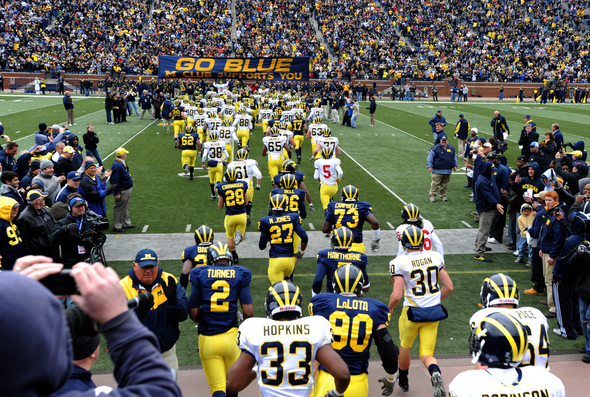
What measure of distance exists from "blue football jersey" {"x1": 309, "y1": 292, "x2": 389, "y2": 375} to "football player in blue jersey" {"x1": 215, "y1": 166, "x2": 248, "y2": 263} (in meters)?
5.15

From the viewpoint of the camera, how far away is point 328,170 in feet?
38.1

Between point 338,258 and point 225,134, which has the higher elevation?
point 225,134

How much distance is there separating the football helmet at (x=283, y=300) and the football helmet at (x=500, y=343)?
1419 millimetres

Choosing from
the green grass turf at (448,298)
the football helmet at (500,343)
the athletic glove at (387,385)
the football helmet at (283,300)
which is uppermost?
the football helmet at (500,343)

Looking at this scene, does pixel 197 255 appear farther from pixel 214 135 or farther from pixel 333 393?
pixel 214 135

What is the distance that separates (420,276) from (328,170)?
6.37 metres

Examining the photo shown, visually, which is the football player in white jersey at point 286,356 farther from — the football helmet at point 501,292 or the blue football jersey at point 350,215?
the blue football jersey at point 350,215

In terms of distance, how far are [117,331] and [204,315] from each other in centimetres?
351

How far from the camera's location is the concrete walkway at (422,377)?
18.4 feet

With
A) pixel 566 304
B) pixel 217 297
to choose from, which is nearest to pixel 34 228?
pixel 217 297

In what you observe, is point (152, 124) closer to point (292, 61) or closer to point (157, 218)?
point (292, 61)

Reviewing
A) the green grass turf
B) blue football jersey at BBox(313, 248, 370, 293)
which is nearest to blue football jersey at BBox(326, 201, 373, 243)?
the green grass turf

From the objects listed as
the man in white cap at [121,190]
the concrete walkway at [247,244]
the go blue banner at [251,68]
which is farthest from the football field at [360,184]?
→ the go blue banner at [251,68]

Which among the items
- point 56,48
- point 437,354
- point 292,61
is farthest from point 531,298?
point 56,48
